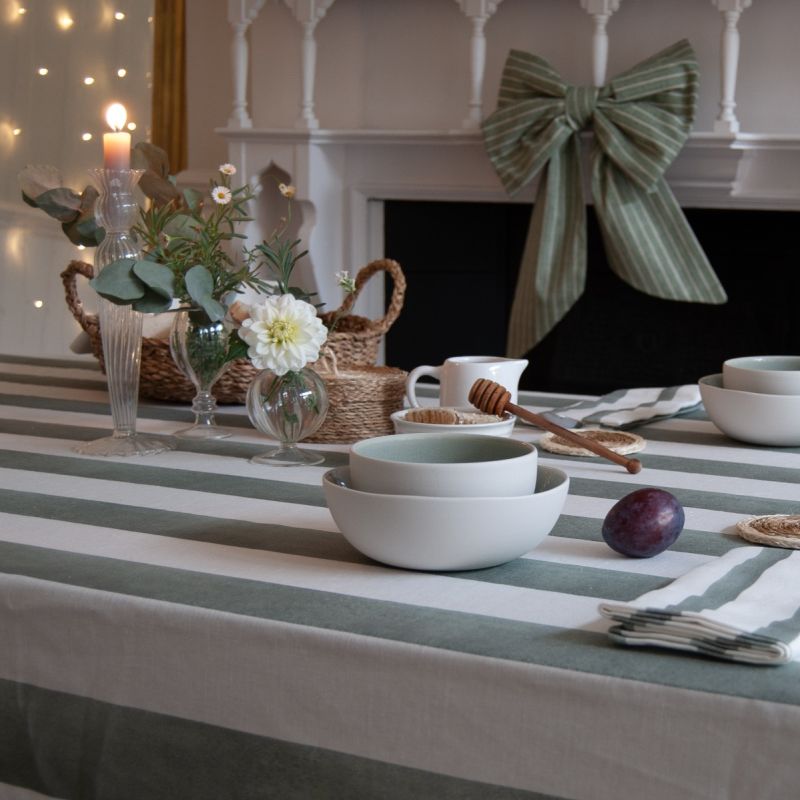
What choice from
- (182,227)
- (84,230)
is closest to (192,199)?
(182,227)

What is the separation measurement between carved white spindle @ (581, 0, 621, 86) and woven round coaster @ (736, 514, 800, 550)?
249cm

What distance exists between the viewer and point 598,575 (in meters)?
0.83

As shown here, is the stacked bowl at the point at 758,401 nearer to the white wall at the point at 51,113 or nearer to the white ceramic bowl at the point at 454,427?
the white ceramic bowl at the point at 454,427

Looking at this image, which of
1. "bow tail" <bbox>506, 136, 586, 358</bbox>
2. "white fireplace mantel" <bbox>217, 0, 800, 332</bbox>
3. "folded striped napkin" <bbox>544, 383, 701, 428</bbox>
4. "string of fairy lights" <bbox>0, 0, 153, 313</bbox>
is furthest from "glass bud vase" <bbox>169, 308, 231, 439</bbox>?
"string of fairy lights" <bbox>0, 0, 153, 313</bbox>

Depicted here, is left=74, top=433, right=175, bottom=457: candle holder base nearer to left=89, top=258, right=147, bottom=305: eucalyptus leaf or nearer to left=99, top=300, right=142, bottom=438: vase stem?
left=99, top=300, right=142, bottom=438: vase stem

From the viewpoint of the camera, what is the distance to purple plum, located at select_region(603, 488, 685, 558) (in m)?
0.86

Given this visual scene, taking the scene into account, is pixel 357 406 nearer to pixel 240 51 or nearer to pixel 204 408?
pixel 204 408

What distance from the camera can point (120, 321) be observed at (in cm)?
128

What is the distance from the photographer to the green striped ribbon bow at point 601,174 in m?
3.14

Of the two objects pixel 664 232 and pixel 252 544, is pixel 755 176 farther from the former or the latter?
pixel 252 544

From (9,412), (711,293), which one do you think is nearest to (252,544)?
(9,412)

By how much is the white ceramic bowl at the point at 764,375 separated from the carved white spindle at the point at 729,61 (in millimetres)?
1961

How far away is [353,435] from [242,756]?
620 mm

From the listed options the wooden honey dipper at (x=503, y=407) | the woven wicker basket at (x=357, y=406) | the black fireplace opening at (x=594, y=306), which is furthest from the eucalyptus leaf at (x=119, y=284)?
the black fireplace opening at (x=594, y=306)
